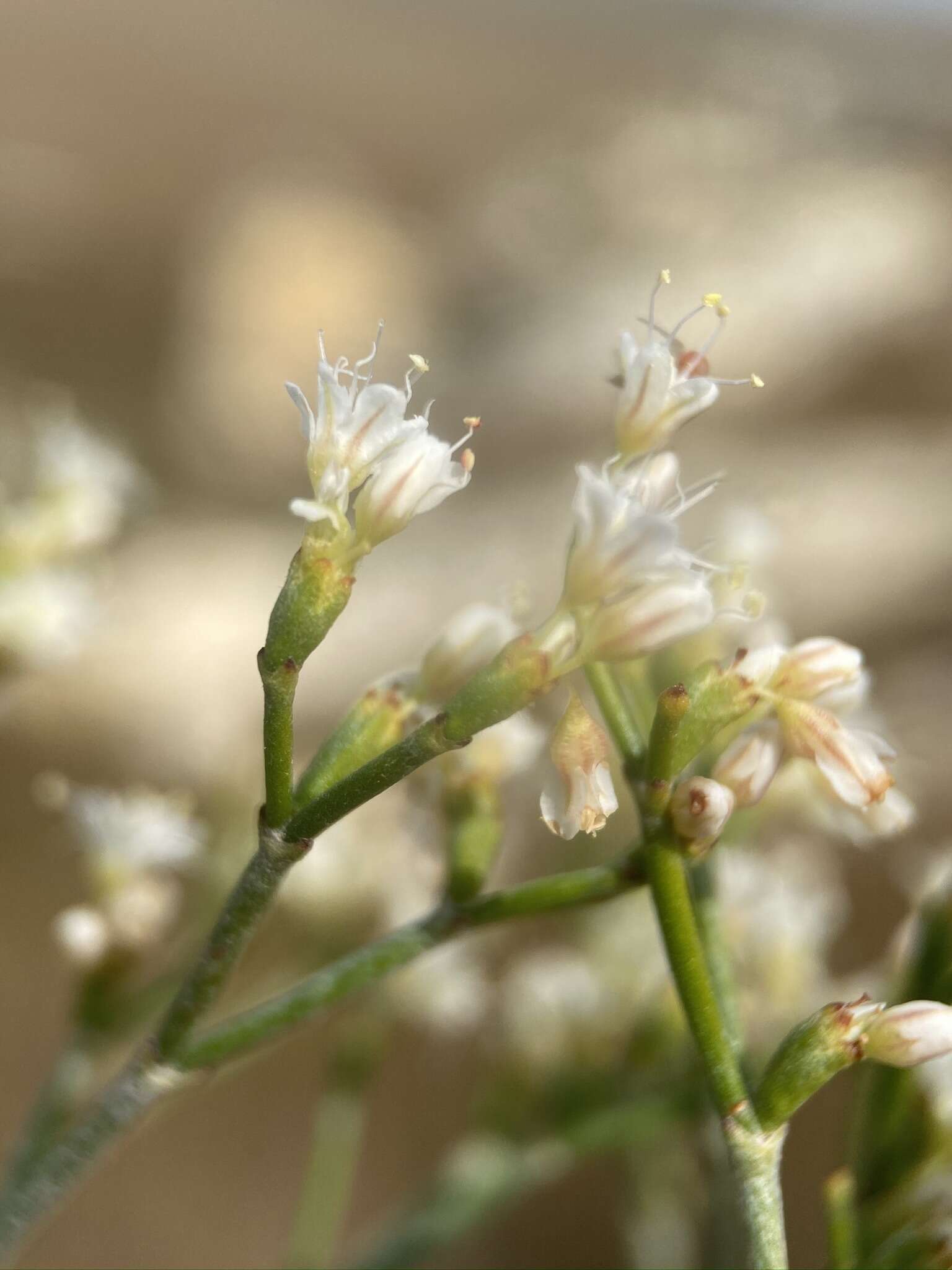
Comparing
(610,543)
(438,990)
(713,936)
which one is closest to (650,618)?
(610,543)

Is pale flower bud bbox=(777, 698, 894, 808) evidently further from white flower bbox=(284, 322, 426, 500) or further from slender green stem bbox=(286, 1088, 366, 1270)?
slender green stem bbox=(286, 1088, 366, 1270)

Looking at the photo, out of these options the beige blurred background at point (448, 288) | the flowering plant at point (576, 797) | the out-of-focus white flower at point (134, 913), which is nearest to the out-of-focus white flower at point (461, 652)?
the flowering plant at point (576, 797)

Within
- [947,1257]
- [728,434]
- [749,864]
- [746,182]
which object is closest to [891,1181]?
[947,1257]

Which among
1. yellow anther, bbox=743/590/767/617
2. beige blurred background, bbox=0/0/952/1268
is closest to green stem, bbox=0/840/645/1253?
yellow anther, bbox=743/590/767/617

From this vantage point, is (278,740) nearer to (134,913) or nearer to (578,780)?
(578,780)

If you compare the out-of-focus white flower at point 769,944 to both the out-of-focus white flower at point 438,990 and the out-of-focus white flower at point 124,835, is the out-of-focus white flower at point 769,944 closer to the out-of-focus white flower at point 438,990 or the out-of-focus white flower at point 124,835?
the out-of-focus white flower at point 438,990
